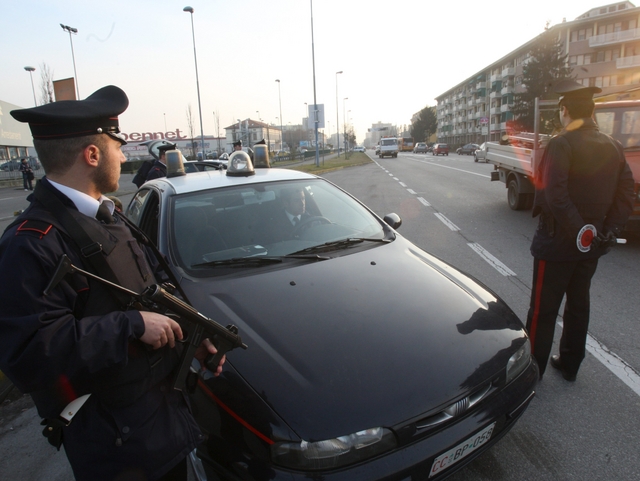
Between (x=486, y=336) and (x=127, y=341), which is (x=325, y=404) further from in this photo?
(x=486, y=336)

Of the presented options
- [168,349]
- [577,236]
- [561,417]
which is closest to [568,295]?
[577,236]

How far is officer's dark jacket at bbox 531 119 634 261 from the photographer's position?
272cm

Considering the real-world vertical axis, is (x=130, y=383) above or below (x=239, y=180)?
below

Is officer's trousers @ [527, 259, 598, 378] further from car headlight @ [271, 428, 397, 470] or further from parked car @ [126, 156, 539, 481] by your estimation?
car headlight @ [271, 428, 397, 470]

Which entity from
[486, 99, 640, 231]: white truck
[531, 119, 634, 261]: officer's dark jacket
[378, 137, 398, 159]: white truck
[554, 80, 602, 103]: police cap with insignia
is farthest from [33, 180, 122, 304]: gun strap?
[378, 137, 398, 159]: white truck

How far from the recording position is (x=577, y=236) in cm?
271

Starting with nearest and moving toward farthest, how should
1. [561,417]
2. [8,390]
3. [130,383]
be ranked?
[130,383] < [561,417] < [8,390]

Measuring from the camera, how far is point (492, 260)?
5.98 m

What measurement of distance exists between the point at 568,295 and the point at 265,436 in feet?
7.88

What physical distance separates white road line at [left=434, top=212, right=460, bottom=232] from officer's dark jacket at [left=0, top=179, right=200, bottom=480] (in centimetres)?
740

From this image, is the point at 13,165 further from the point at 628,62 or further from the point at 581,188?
the point at 628,62

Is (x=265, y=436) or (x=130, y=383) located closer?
(x=130, y=383)

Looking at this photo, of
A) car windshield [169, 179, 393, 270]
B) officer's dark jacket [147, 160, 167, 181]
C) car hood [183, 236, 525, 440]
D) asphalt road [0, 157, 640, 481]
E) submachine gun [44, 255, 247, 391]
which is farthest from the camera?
officer's dark jacket [147, 160, 167, 181]

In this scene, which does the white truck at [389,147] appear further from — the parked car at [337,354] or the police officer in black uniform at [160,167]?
the parked car at [337,354]
